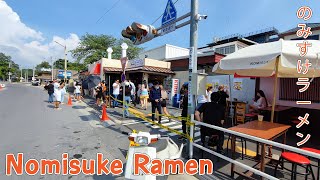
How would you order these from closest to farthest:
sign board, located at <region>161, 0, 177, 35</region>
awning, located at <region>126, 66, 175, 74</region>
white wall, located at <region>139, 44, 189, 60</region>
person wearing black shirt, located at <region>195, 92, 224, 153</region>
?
person wearing black shirt, located at <region>195, 92, 224, 153</region>
sign board, located at <region>161, 0, 177, 35</region>
awning, located at <region>126, 66, 175, 74</region>
white wall, located at <region>139, 44, 189, 60</region>

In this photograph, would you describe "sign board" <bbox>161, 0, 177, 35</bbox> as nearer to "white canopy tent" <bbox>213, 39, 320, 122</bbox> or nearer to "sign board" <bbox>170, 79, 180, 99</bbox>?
"white canopy tent" <bbox>213, 39, 320, 122</bbox>

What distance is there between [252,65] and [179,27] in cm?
229

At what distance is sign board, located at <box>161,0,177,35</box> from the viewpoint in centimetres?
544

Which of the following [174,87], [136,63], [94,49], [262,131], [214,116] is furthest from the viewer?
[94,49]

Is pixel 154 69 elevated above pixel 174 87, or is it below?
above

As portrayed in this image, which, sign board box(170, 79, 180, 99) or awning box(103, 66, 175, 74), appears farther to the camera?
awning box(103, 66, 175, 74)

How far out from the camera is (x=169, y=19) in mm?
5613

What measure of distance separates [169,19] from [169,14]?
172 millimetres

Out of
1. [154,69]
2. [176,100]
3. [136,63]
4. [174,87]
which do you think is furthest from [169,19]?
[136,63]

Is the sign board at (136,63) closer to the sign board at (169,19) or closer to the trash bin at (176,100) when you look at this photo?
the trash bin at (176,100)

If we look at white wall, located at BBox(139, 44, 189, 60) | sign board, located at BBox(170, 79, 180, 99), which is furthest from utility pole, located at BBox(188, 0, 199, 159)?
white wall, located at BBox(139, 44, 189, 60)

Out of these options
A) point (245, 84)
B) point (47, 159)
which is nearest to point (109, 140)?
point (47, 159)

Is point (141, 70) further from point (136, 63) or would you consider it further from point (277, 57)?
point (277, 57)

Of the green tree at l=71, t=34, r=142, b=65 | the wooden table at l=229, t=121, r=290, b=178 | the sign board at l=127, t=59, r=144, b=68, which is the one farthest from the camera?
the green tree at l=71, t=34, r=142, b=65
